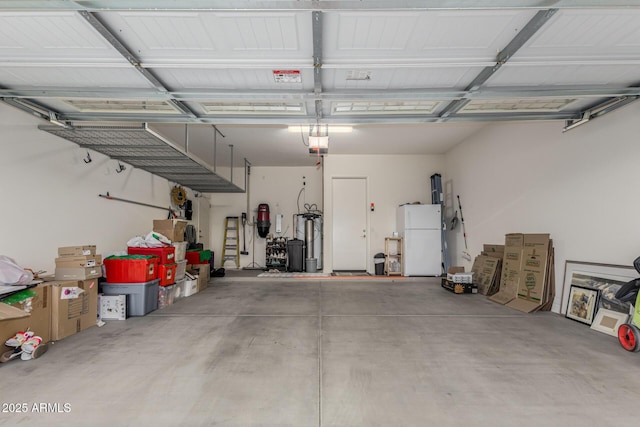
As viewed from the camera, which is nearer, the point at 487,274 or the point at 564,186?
the point at 564,186

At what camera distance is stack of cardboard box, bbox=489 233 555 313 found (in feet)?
12.4

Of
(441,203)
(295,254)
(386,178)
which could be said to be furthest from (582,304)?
(295,254)

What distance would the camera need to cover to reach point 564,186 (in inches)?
145

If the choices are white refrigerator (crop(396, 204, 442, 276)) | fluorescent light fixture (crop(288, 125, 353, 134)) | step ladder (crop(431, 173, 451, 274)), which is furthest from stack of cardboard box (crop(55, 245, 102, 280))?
step ladder (crop(431, 173, 451, 274))

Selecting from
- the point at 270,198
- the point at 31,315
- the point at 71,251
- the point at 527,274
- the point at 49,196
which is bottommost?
the point at 31,315

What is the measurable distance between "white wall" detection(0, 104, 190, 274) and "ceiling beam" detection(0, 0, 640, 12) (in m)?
2.02

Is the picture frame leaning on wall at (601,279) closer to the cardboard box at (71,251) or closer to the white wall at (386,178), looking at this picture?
the white wall at (386,178)

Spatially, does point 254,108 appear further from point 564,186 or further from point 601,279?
point 601,279

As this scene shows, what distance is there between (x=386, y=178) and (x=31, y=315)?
22.2ft

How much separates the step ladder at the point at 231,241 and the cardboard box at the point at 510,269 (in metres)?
6.62

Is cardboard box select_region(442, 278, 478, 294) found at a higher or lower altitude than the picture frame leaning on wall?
A: lower

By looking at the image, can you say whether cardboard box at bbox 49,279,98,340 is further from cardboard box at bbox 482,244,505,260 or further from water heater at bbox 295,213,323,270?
cardboard box at bbox 482,244,505,260

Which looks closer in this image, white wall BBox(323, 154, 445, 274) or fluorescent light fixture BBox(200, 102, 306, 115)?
fluorescent light fixture BBox(200, 102, 306, 115)

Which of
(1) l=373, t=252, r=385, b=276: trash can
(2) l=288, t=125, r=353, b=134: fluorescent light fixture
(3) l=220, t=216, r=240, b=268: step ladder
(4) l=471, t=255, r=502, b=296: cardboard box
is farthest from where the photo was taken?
(3) l=220, t=216, r=240, b=268: step ladder
